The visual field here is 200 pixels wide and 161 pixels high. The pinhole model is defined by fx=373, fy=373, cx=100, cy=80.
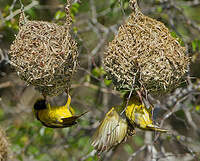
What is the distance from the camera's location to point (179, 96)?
13.1 ft

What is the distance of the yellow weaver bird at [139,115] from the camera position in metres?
2.52

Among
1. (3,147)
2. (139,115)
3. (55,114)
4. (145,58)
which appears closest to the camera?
(145,58)

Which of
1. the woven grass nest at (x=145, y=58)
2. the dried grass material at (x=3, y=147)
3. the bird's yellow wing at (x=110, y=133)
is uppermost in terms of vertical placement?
the woven grass nest at (x=145, y=58)

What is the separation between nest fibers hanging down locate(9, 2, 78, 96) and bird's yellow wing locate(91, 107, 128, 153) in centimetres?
42

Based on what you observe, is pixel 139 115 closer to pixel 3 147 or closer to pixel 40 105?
pixel 40 105

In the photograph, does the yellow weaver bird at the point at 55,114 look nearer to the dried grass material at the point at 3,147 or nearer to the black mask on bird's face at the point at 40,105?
the black mask on bird's face at the point at 40,105

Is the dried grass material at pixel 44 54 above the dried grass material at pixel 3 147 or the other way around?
above

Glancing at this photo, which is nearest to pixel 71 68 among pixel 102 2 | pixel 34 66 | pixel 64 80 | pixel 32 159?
pixel 64 80

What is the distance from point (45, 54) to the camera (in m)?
2.50

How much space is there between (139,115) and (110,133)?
0.23 meters

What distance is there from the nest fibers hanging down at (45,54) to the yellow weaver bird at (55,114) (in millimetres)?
314

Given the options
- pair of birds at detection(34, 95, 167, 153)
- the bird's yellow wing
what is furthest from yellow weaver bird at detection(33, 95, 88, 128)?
the bird's yellow wing

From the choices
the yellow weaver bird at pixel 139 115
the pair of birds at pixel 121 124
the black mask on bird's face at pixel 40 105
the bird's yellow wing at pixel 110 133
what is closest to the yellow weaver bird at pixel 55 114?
the black mask on bird's face at pixel 40 105

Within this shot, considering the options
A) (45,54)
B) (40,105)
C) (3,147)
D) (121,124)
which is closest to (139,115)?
(121,124)
